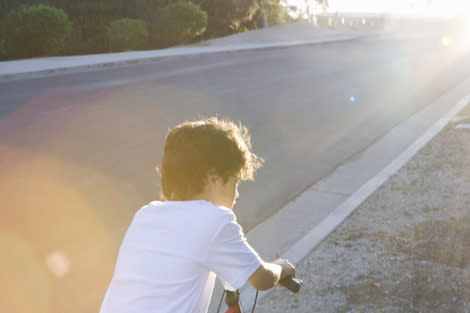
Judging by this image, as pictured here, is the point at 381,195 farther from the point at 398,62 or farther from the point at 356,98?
the point at 398,62

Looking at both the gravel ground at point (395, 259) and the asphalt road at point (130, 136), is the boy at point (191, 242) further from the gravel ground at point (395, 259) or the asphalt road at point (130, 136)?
the asphalt road at point (130, 136)

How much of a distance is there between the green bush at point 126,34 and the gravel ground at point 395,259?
2852 centimetres

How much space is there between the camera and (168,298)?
1.78m

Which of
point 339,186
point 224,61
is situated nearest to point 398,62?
point 224,61

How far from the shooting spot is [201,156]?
1.81 meters

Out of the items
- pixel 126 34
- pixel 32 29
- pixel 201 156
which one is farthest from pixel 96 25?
pixel 201 156

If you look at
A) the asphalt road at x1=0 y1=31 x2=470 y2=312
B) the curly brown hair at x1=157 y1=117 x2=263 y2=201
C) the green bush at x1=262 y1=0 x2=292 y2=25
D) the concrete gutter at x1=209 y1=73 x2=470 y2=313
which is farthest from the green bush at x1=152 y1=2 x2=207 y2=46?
the curly brown hair at x1=157 y1=117 x2=263 y2=201

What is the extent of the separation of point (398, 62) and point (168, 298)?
20744 mm

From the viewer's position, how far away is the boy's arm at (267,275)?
1.80 metres

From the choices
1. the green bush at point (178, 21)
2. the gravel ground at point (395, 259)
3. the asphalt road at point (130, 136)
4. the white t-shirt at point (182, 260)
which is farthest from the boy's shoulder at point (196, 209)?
the green bush at point (178, 21)

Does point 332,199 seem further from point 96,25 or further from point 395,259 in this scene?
point 96,25

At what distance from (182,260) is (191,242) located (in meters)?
0.07

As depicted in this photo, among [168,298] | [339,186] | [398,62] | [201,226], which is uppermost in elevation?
[201,226]

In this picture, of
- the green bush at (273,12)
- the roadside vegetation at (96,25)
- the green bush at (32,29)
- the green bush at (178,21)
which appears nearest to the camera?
the green bush at (32,29)
